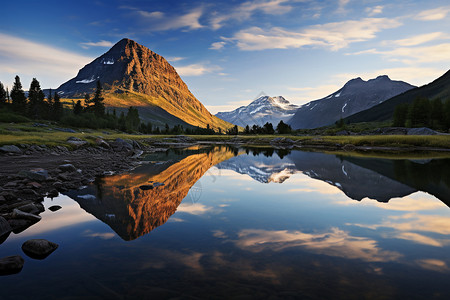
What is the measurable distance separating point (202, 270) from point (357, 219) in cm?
938

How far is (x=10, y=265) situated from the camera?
734cm

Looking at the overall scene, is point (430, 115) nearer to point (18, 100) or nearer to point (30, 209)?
point (30, 209)

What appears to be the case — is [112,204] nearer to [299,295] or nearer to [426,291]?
[299,295]

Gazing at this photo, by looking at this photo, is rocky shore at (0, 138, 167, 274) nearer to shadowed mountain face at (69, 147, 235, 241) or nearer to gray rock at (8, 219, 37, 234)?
gray rock at (8, 219, 37, 234)

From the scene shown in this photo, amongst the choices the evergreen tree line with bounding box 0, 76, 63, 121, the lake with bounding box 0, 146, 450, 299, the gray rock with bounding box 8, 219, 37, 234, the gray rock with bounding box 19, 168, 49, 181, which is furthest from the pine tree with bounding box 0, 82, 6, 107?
the gray rock with bounding box 8, 219, 37, 234

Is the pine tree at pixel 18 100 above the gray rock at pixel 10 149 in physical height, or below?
above

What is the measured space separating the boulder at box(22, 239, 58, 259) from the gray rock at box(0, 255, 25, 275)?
0.70 m

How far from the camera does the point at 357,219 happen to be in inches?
505

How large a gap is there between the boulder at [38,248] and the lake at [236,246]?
199 millimetres

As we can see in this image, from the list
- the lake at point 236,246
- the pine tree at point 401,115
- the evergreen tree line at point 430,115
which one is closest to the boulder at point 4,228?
the lake at point 236,246

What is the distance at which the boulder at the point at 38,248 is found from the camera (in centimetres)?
839

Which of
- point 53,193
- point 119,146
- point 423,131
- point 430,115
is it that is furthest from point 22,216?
point 430,115

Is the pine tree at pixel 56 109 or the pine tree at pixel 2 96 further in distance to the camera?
the pine tree at pixel 56 109

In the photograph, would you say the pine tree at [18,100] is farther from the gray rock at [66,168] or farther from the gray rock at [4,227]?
the gray rock at [4,227]
